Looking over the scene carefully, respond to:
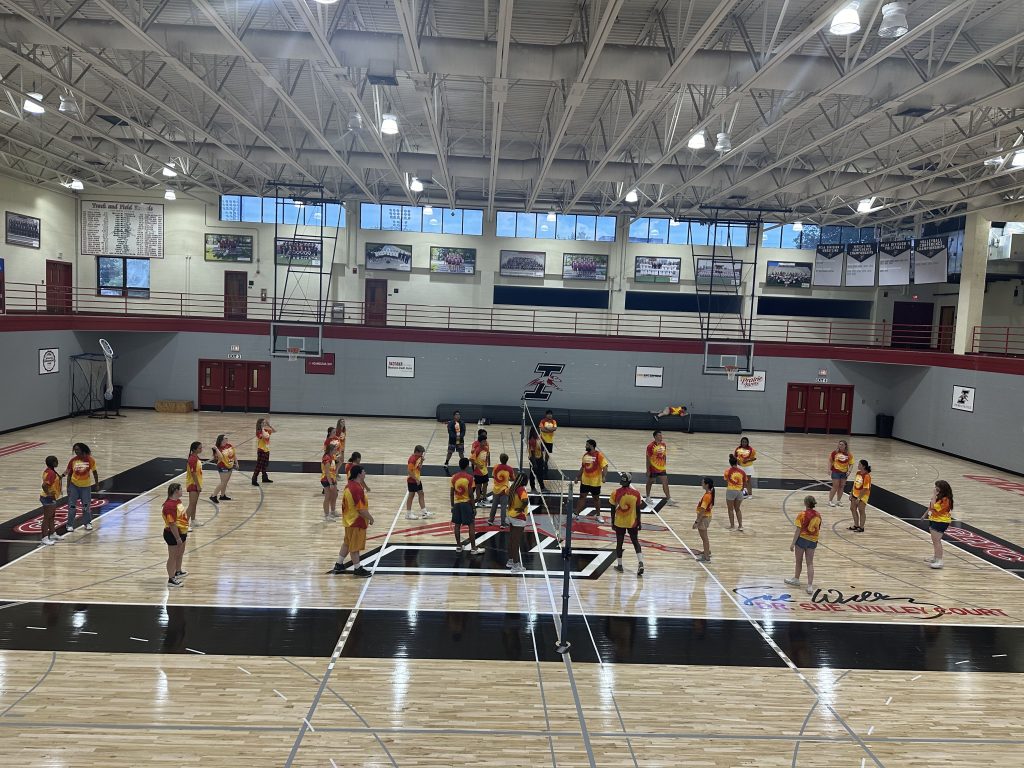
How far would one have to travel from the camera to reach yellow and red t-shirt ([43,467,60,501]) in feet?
41.5

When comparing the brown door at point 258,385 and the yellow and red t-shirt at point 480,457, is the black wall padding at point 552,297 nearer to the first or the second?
the brown door at point 258,385

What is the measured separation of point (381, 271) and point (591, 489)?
72.3 ft

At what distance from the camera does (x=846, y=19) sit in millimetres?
9594

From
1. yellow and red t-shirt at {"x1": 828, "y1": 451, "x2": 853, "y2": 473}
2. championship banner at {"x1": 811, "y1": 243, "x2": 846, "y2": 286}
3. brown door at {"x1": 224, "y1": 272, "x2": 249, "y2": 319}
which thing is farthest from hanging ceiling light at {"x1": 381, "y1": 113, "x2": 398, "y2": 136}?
championship banner at {"x1": 811, "y1": 243, "x2": 846, "y2": 286}

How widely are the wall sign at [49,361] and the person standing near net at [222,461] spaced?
558 inches

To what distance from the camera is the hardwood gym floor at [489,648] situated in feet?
23.9

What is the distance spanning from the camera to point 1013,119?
52.9 feet

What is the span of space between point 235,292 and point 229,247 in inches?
87.0

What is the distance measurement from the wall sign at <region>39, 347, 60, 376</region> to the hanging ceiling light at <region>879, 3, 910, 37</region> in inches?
1104

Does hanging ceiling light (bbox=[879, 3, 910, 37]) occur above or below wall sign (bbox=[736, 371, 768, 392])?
above

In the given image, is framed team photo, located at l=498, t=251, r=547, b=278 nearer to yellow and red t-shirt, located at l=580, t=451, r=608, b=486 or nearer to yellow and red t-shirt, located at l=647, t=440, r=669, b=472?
yellow and red t-shirt, located at l=647, t=440, r=669, b=472

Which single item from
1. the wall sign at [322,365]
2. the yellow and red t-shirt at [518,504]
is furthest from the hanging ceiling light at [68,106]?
the yellow and red t-shirt at [518,504]

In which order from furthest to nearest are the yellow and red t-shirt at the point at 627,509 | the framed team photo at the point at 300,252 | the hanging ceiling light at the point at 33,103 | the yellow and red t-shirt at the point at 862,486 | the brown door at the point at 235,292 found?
the brown door at the point at 235,292 → the framed team photo at the point at 300,252 → the hanging ceiling light at the point at 33,103 → the yellow and red t-shirt at the point at 862,486 → the yellow and red t-shirt at the point at 627,509

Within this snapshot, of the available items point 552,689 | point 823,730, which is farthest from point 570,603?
point 823,730
